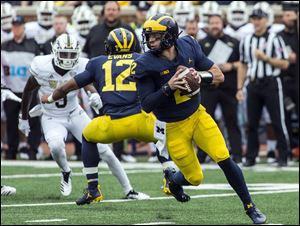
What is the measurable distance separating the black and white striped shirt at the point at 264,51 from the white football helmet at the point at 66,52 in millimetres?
3918

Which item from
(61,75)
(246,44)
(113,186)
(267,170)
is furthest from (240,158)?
(61,75)

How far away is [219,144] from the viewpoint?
885 cm

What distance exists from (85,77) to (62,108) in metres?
1.52

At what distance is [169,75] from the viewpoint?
8.76 meters

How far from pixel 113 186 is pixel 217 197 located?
139 centimetres

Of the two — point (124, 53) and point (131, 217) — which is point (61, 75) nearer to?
point (124, 53)

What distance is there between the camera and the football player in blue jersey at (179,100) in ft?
28.5

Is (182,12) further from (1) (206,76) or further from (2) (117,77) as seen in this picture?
(1) (206,76)

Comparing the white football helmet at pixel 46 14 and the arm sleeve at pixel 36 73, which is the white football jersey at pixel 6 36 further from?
the arm sleeve at pixel 36 73

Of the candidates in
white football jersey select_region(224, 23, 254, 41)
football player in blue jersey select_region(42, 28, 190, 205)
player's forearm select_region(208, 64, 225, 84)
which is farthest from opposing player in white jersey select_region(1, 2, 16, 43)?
player's forearm select_region(208, 64, 225, 84)

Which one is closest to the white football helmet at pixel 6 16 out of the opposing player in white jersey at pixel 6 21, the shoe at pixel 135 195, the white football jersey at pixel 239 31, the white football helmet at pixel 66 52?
the opposing player in white jersey at pixel 6 21

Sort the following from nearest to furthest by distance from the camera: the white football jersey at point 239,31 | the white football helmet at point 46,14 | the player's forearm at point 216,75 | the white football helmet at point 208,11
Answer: the player's forearm at point 216,75
the white football helmet at point 208,11
the white football jersey at point 239,31
the white football helmet at point 46,14

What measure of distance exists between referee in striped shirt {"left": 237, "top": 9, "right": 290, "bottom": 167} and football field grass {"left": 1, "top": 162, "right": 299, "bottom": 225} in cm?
41

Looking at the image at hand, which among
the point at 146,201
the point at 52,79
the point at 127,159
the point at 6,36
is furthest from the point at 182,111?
the point at 6,36
